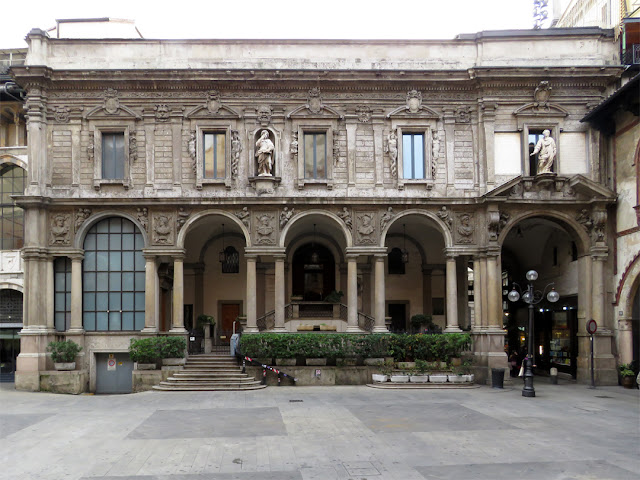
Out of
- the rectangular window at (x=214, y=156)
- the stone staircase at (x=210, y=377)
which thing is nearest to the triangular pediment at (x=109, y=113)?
the rectangular window at (x=214, y=156)

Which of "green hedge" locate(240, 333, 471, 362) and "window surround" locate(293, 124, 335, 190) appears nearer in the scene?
"green hedge" locate(240, 333, 471, 362)

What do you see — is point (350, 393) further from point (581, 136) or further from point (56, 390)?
point (581, 136)

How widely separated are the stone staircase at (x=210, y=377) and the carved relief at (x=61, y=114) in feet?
36.9

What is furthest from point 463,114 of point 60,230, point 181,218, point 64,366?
point 64,366

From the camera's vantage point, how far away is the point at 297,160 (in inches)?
1065

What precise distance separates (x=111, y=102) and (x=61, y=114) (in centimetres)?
214

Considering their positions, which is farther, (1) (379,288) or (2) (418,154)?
(2) (418,154)

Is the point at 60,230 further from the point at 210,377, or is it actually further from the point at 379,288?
the point at 379,288

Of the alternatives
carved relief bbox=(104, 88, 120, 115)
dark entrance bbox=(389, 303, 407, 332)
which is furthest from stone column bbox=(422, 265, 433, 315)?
carved relief bbox=(104, 88, 120, 115)

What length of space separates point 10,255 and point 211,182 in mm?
10358

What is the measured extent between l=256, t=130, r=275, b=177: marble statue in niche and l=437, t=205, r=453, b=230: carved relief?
726 centimetres

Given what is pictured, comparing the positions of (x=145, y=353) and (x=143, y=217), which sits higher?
(x=143, y=217)

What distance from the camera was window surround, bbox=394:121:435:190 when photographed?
1064 inches

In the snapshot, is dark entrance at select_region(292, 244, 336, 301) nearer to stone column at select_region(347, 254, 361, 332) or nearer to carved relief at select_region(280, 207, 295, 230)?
stone column at select_region(347, 254, 361, 332)
